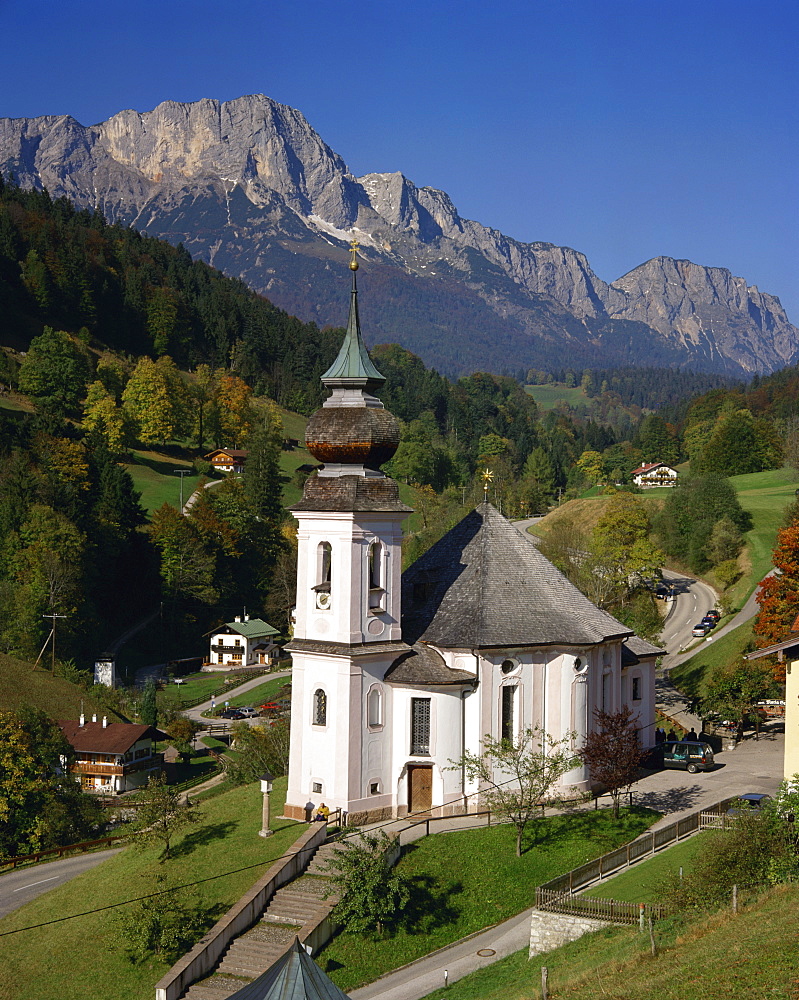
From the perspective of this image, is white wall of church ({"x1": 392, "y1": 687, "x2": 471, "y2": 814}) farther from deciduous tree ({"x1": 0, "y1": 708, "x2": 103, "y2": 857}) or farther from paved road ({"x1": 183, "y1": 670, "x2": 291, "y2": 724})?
paved road ({"x1": 183, "y1": 670, "x2": 291, "y2": 724})

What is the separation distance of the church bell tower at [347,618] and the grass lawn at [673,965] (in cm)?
975

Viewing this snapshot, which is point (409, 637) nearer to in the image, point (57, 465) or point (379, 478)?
point (379, 478)

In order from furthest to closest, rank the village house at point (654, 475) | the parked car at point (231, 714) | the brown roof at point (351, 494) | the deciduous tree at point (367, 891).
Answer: the village house at point (654, 475)
the parked car at point (231, 714)
the brown roof at point (351, 494)
the deciduous tree at point (367, 891)

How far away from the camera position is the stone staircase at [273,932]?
31.2m

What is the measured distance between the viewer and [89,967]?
33125 mm

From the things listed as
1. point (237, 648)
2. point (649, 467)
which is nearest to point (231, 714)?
point (237, 648)

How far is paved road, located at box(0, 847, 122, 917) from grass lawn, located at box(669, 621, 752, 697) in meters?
31.2

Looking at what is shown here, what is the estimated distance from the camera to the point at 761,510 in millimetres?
106188

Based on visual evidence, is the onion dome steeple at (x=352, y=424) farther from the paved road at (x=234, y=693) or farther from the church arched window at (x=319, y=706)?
the paved road at (x=234, y=693)

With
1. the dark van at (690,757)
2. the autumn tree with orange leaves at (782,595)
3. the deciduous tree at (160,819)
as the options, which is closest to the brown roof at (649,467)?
the autumn tree with orange leaves at (782,595)

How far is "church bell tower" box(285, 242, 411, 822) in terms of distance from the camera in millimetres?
39250

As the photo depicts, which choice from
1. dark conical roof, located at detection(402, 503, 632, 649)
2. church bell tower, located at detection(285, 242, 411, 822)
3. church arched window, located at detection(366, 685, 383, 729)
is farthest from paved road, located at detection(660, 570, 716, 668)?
church bell tower, located at detection(285, 242, 411, 822)

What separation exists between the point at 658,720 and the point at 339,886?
2497 centimetres

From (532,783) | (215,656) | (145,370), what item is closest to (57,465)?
(215,656)
